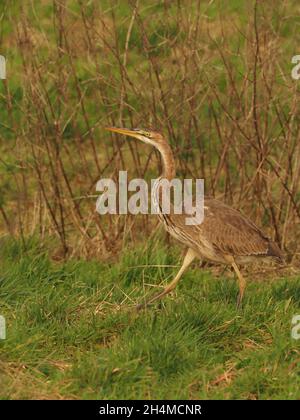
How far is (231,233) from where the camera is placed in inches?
266

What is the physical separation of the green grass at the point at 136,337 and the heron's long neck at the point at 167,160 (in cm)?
73

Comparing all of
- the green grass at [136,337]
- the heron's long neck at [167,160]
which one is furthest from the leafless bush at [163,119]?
the green grass at [136,337]

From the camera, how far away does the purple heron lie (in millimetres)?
6766

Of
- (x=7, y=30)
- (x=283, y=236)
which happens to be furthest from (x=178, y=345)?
(x=7, y=30)

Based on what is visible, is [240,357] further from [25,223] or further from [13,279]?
[25,223]

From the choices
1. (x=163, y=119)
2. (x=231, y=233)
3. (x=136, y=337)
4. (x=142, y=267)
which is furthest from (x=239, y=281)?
(x=163, y=119)

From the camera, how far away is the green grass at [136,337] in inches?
213

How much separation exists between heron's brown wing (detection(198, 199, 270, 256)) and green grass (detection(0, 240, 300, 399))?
10.9 inches

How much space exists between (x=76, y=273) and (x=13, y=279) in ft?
1.78

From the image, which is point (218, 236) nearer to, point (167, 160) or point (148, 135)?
point (167, 160)

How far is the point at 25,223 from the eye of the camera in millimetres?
8336

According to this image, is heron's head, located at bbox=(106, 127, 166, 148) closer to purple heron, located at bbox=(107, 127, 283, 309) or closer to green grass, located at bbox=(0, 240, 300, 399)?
purple heron, located at bbox=(107, 127, 283, 309)

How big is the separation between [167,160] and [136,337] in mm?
1642

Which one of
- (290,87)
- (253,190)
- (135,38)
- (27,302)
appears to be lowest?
(27,302)
